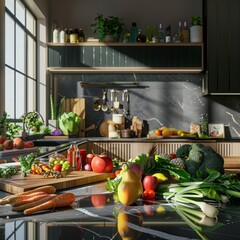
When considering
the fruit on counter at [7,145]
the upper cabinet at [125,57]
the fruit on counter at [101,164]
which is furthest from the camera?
the upper cabinet at [125,57]

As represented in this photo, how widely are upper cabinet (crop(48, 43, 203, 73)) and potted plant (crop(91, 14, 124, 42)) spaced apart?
137 millimetres

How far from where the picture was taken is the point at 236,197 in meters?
1.55

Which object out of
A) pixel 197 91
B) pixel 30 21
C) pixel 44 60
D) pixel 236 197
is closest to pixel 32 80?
pixel 44 60

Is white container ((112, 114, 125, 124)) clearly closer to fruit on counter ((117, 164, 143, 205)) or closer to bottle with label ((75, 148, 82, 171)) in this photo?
bottle with label ((75, 148, 82, 171))

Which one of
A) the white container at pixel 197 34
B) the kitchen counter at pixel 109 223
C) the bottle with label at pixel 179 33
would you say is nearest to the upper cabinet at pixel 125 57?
the white container at pixel 197 34

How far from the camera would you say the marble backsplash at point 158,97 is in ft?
19.2

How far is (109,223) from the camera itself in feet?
3.88

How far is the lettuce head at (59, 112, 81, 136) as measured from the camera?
5.50 meters

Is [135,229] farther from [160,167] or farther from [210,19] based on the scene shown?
[210,19]

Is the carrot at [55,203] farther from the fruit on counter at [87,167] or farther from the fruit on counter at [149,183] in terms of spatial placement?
the fruit on counter at [87,167]

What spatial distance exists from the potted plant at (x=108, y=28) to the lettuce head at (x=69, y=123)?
113 centimetres

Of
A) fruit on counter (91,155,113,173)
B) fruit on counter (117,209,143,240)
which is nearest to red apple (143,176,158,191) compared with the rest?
fruit on counter (117,209,143,240)

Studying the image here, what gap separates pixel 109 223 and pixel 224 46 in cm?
455

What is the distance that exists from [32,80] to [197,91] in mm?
2353
